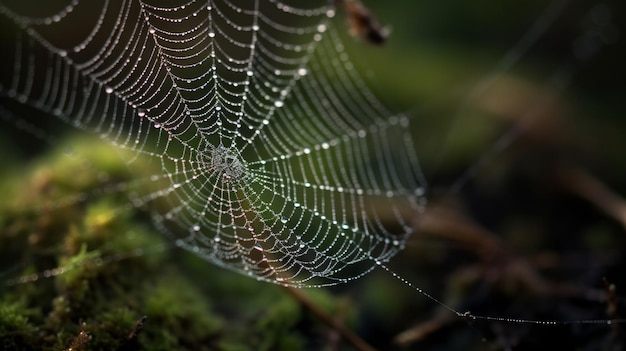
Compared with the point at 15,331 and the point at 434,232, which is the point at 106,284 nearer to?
the point at 15,331

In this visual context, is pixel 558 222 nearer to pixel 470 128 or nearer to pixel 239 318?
pixel 470 128

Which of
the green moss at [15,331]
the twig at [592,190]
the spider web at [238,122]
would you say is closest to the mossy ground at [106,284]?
the green moss at [15,331]

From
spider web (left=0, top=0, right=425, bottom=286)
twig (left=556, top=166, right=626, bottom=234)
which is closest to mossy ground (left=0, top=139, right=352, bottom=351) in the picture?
spider web (left=0, top=0, right=425, bottom=286)

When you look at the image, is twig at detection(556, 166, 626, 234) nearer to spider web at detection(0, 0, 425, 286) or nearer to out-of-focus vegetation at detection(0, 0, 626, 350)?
out-of-focus vegetation at detection(0, 0, 626, 350)

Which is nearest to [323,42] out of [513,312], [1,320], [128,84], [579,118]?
[128,84]

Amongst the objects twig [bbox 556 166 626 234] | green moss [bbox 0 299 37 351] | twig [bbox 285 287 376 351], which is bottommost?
green moss [bbox 0 299 37 351]

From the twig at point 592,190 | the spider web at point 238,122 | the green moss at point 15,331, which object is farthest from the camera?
the twig at point 592,190

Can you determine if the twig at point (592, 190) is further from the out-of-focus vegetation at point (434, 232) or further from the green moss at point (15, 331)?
the green moss at point (15, 331)
